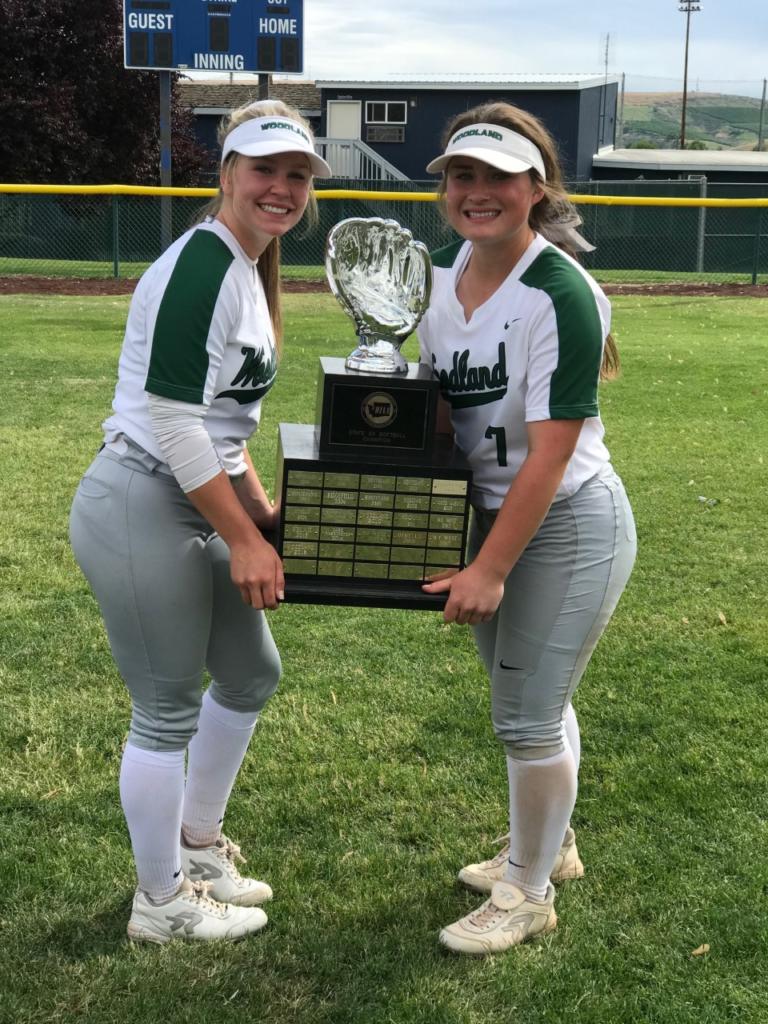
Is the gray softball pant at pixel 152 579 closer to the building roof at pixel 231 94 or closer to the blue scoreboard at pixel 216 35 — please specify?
the blue scoreboard at pixel 216 35

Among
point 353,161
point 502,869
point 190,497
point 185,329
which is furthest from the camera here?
point 353,161

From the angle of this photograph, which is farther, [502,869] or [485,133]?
[502,869]

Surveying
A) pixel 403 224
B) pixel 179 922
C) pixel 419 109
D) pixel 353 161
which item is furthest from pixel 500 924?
pixel 419 109

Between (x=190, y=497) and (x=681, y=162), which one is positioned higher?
(x=681, y=162)

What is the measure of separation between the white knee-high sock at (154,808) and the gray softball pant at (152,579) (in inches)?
1.5

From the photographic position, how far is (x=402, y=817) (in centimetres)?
346

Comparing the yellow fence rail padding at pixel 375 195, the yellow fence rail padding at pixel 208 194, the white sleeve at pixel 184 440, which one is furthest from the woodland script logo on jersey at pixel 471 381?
the yellow fence rail padding at pixel 375 195

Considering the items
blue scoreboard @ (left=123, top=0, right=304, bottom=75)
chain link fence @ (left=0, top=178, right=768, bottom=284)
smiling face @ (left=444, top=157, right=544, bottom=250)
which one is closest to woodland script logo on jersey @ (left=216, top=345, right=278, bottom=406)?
smiling face @ (left=444, top=157, right=544, bottom=250)

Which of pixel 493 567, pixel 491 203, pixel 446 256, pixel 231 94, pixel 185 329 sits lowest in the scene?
pixel 493 567

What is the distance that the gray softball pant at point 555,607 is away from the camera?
2660mm

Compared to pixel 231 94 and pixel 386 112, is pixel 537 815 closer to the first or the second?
pixel 386 112

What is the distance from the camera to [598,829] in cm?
342

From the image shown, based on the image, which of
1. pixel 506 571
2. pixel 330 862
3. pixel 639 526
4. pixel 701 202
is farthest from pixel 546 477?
pixel 701 202

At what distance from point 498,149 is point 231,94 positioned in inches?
1683
